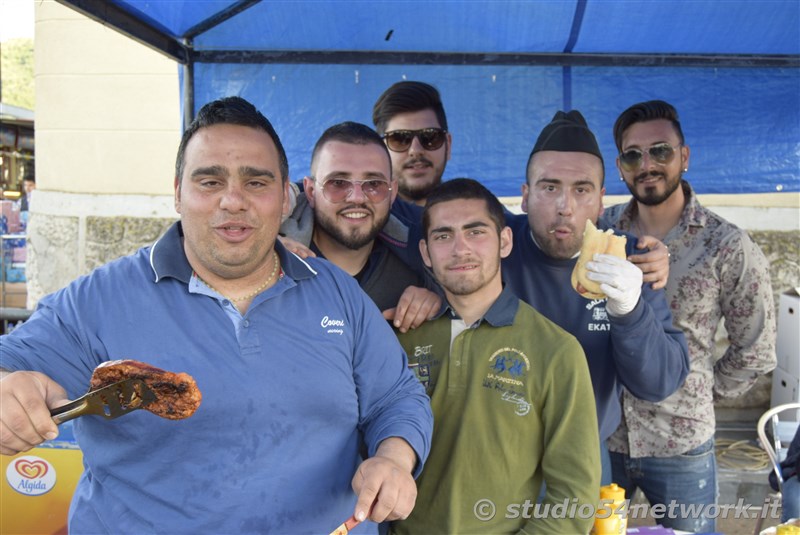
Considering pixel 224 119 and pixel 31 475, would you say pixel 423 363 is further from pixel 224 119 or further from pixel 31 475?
pixel 31 475

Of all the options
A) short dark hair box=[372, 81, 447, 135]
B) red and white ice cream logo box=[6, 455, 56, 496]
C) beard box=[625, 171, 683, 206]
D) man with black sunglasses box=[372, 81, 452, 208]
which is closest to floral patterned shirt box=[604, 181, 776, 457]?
beard box=[625, 171, 683, 206]

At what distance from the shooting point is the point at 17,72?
28.4m

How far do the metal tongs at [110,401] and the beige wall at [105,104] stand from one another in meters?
5.60

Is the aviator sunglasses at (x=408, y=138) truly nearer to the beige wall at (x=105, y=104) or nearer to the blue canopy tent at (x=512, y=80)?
the blue canopy tent at (x=512, y=80)

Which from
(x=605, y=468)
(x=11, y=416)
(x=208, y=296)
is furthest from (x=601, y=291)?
(x=11, y=416)

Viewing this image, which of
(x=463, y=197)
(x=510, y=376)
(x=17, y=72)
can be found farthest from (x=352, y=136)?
(x=17, y=72)

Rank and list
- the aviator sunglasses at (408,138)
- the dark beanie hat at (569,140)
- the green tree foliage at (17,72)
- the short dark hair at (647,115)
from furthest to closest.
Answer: the green tree foliage at (17,72)
the aviator sunglasses at (408,138)
the short dark hair at (647,115)
the dark beanie hat at (569,140)

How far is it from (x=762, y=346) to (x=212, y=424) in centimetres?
264

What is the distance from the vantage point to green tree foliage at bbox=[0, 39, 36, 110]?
27.8 m

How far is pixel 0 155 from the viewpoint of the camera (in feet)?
46.5

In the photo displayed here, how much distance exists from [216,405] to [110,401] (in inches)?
14.4

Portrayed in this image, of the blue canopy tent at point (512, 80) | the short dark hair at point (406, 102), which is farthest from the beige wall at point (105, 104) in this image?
the short dark hair at point (406, 102)

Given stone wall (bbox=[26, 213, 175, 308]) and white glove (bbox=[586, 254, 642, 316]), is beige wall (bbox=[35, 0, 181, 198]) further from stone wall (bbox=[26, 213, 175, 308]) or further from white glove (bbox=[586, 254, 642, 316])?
white glove (bbox=[586, 254, 642, 316])

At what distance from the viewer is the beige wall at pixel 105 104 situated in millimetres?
6551
